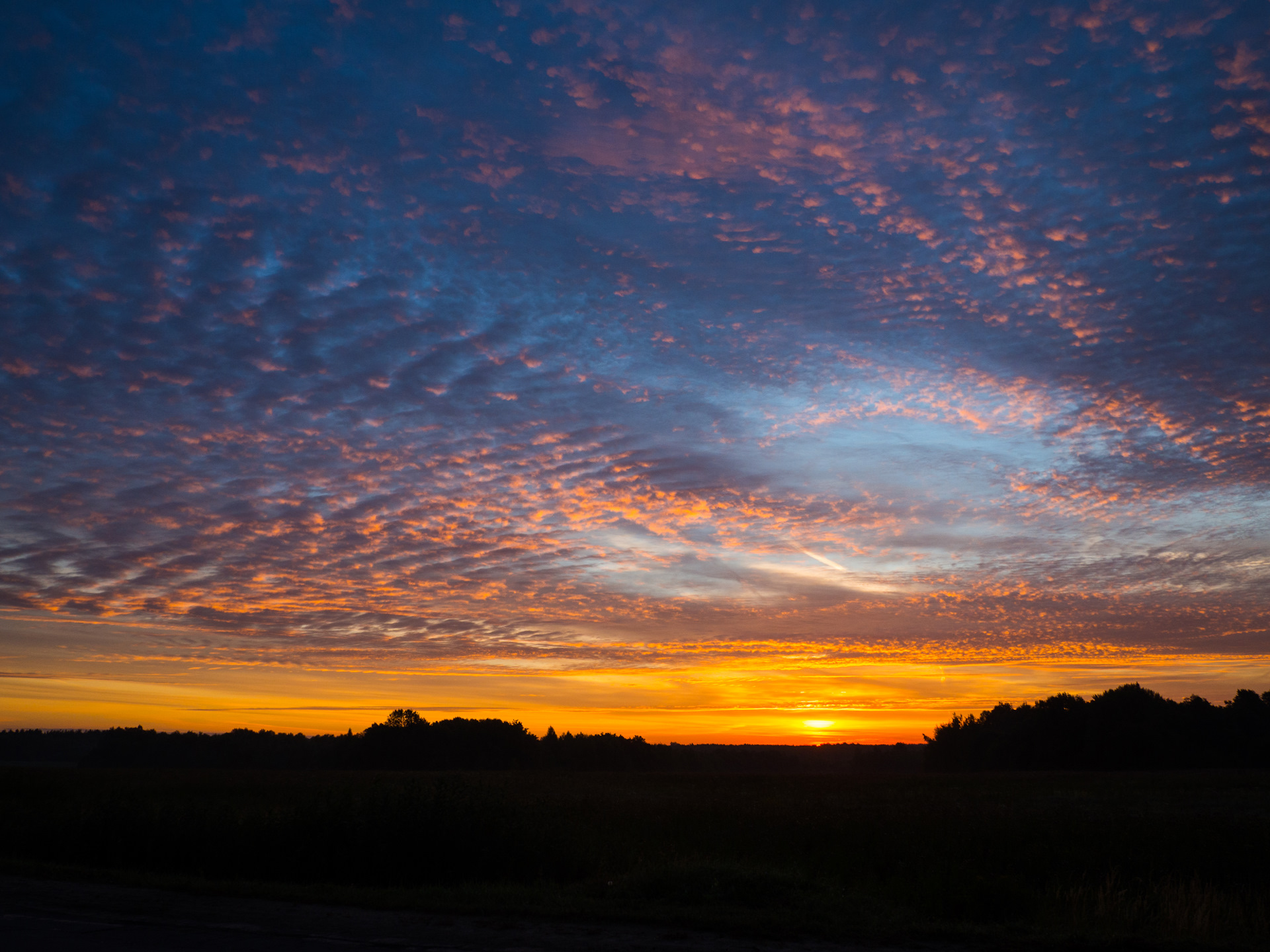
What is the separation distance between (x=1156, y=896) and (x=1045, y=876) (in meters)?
3.19

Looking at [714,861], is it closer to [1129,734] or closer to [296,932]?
[296,932]

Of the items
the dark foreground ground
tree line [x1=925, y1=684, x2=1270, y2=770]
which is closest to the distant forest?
tree line [x1=925, y1=684, x2=1270, y2=770]

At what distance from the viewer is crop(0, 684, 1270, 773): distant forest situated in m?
83.5

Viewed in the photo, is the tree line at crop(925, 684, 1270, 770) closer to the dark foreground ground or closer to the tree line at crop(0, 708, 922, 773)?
the tree line at crop(0, 708, 922, 773)

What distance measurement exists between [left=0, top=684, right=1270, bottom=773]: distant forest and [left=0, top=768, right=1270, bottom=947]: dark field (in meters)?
65.7

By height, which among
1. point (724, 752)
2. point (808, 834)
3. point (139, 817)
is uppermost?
point (139, 817)

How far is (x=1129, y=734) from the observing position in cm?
8350

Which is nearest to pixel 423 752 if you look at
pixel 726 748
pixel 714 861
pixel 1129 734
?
pixel 726 748

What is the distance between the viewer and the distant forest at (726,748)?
8350cm

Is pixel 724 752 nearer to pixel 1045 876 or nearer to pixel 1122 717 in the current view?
pixel 1122 717

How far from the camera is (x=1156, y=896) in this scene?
13.1m

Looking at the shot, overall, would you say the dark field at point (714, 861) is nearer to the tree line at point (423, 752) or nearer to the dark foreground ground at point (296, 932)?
the dark foreground ground at point (296, 932)

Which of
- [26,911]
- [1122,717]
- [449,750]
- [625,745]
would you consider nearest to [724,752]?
[625,745]

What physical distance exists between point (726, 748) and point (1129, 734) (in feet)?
289
